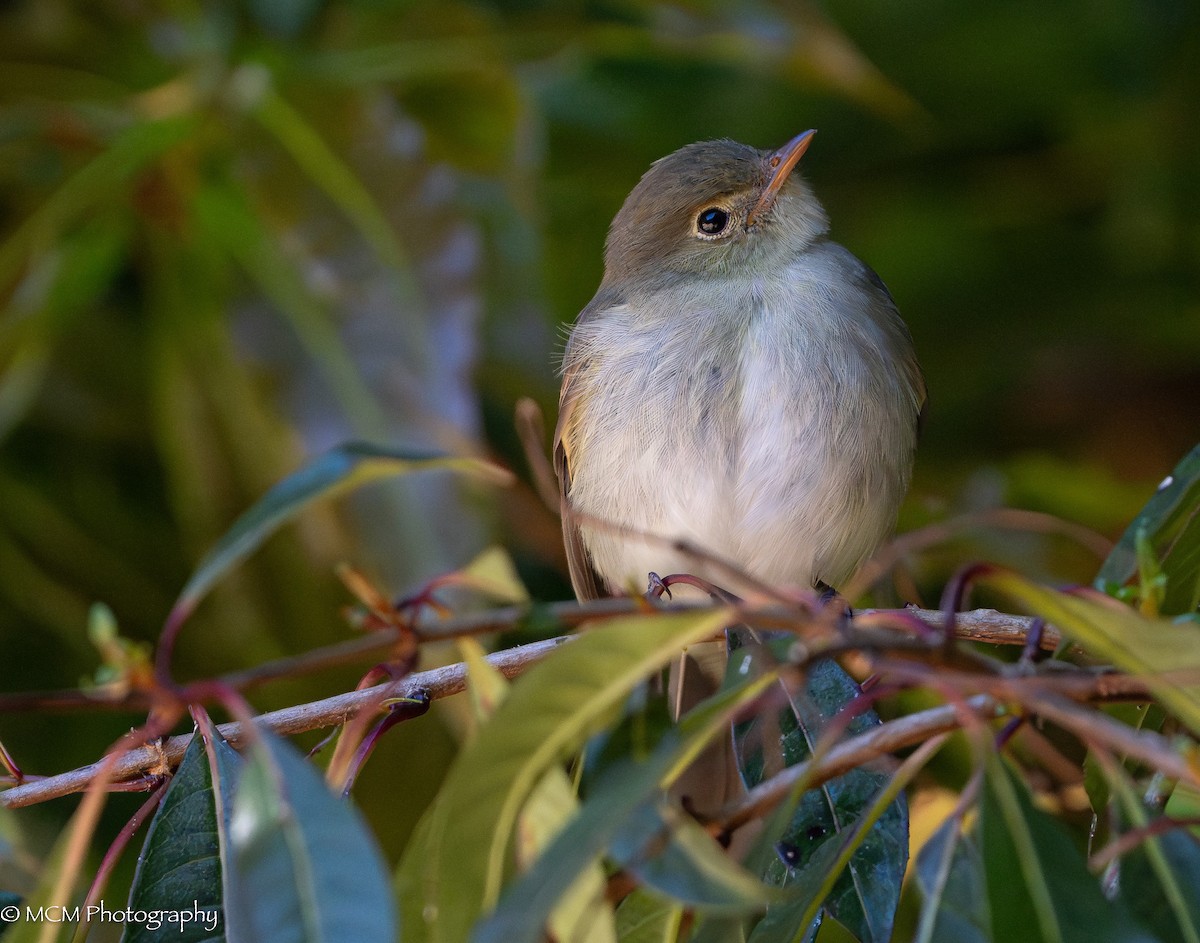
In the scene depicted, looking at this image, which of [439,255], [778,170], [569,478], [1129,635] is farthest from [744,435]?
[1129,635]

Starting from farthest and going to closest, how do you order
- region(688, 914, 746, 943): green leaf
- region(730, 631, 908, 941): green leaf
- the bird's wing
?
the bird's wing, region(730, 631, 908, 941): green leaf, region(688, 914, 746, 943): green leaf

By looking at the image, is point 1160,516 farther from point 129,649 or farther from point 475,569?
point 129,649

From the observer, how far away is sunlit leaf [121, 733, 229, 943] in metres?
1.51

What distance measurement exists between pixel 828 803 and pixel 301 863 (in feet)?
2.91

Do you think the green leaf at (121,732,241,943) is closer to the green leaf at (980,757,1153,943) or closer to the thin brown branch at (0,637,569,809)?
the thin brown branch at (0,637,569,809)

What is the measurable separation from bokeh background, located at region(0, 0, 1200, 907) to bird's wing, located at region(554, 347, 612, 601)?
4.3 inches

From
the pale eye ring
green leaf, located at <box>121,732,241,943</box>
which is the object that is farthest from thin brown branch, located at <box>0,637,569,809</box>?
the pale eye ring

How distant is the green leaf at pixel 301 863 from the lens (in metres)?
1.16

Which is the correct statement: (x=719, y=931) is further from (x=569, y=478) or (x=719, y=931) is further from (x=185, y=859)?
(x=569, y=478)

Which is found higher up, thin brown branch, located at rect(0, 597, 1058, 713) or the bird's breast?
thin brown branch, located at rect(0, 597, 1058, 713)

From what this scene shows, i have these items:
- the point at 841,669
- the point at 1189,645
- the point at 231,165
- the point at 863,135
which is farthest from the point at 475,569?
the point at 863,135

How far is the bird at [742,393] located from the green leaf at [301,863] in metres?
1.52

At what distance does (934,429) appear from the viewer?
4.20 metres

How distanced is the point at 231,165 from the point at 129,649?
2.63 metres
